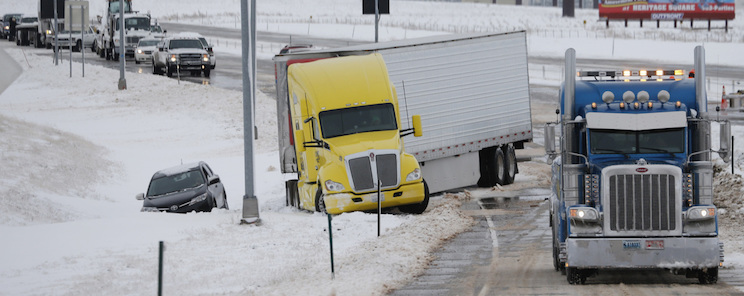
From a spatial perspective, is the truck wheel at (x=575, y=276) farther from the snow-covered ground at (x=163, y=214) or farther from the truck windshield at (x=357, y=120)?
the truck windshield at (x=357, y=120)

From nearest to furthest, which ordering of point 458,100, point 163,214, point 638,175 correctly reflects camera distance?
point 638,175 < point 163,214 < point 458,100

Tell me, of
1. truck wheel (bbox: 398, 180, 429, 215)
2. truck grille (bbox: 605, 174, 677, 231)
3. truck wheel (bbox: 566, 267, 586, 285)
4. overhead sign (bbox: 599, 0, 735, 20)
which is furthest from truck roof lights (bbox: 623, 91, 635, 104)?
overhead sign (bbox: 599, 0, 735, 20)

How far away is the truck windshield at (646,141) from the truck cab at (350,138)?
302 inches

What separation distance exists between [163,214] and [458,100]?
8.63 metres

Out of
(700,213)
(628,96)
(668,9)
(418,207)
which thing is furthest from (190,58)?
(668,9)

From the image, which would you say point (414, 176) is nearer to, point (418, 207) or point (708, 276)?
point (418, 207)

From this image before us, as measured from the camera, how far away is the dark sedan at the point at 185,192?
24.6 m

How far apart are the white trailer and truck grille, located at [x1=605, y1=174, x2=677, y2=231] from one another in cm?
1103

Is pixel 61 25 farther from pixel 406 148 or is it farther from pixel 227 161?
pixel 406 148

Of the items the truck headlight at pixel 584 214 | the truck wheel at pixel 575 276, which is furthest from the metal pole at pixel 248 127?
the truck headlight at pixel 584 214

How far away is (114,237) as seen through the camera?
19.0m

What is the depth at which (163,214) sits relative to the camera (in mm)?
22188

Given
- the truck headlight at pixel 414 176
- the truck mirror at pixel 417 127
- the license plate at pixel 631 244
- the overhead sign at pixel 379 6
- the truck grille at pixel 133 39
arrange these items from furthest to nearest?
the truck grille at pixel 133 39, the overhead sign at pixel 379 6, the truck mirror at pixel 417 127, the truck headlight at pixel 414 176, the license plate at pixel 631 244

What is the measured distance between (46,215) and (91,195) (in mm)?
5803
